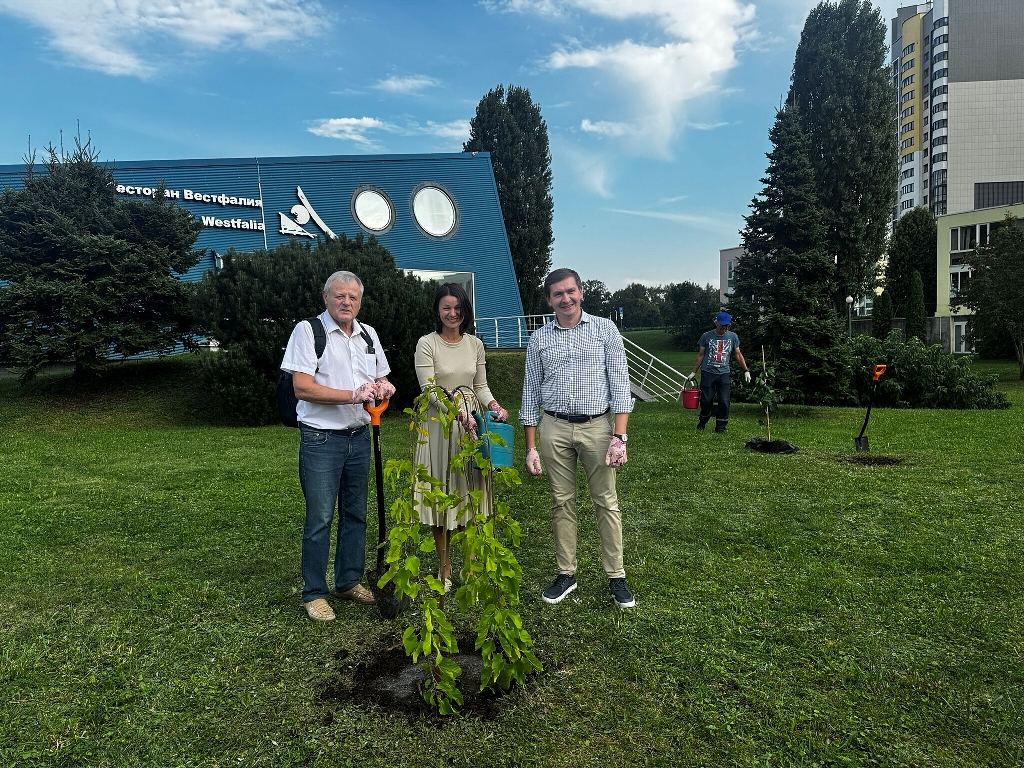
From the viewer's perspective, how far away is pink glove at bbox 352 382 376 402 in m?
3.37

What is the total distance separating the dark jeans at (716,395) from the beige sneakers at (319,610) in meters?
Answer: 8.02

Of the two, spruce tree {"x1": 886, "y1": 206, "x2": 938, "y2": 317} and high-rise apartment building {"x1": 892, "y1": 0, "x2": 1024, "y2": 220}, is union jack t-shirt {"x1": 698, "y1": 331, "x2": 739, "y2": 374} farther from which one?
high-rise apartment building {"x1": 892, "y1": 0, "x2": 1024, "y2": 220}

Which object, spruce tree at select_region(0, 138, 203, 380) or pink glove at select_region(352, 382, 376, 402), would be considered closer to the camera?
pink glove at select_region(352, 382, 376, 402)

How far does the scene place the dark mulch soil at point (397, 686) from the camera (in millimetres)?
2801

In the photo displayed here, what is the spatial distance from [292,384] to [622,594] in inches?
86.1

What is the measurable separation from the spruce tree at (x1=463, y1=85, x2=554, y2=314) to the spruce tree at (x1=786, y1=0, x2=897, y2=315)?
578 inches

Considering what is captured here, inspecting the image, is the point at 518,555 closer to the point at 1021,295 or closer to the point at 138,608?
the point at 138,608

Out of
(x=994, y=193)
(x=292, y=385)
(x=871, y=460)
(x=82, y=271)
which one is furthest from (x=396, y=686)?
(x=994, y=193)

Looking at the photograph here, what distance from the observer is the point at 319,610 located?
370 centimetres

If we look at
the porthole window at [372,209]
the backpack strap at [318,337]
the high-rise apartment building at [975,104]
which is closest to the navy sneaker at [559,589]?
the backpack strap at [318,337]

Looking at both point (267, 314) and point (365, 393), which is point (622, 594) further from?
point (267, 314)

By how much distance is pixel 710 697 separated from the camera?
284 centimetres

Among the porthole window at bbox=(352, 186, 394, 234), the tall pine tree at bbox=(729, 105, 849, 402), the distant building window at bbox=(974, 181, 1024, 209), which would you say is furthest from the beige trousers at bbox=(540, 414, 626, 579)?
the distant building window at bbox=(974, 181, 1024, 209)

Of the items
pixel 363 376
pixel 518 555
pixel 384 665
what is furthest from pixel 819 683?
pixel 363 376
